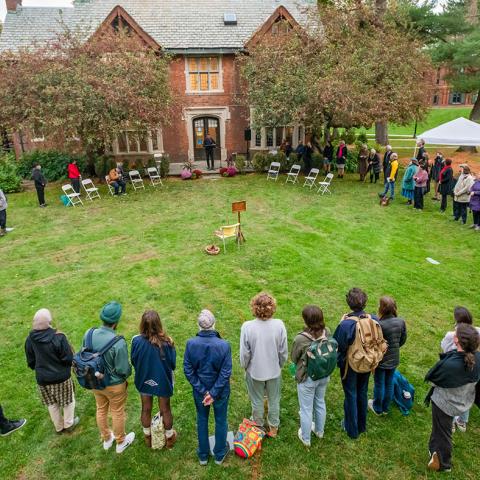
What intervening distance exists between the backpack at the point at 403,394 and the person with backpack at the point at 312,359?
1298 millimetres

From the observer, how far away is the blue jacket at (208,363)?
169 inches

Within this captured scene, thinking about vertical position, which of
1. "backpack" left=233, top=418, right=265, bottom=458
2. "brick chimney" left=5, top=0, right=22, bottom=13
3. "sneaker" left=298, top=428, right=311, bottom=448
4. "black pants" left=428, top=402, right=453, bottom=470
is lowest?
"sneaker" left=298, top=428, right=311, bottom=448

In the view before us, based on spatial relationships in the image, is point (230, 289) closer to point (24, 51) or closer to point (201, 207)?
point (201, 207)

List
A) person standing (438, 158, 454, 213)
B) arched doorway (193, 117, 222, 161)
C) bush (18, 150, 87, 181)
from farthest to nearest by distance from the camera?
arched doorway (193, 117, 222, 161) < bush (18, 150, 87, 181) < person standing (438, 158, 454, 213)

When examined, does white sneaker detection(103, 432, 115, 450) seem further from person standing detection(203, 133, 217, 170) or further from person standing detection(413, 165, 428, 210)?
person standing detection(203, 133, 217, 170)

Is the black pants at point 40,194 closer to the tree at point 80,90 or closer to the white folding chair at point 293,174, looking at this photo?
the tree at point 80,90

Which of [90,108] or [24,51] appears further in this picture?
[24,51]

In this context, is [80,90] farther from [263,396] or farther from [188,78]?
[263,396]

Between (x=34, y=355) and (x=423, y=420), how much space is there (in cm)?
498

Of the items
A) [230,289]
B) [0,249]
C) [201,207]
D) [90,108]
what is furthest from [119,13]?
[230,289]

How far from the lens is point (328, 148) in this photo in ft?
64.8

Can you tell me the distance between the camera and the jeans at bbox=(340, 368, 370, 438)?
482 cm

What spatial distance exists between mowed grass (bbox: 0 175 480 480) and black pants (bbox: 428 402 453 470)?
228 mm

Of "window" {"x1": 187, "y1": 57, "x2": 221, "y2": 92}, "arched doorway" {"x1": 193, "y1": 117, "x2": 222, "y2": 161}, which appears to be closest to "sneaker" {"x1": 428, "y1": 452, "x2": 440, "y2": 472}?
"arched doorway" {"x1": 193, "y1": 117, "x2": 222, "y2": 161}
